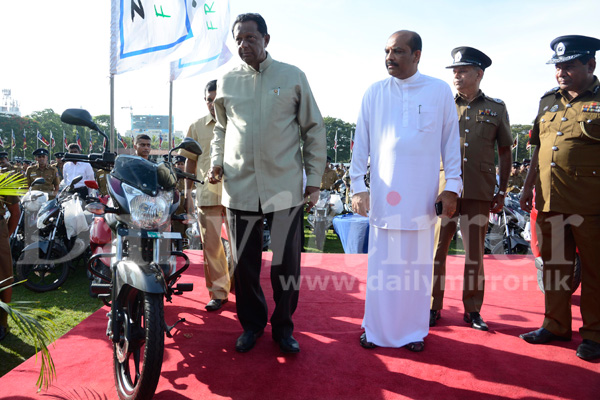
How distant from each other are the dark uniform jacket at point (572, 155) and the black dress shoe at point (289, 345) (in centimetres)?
185

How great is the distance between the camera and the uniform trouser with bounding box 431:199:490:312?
10.6ft

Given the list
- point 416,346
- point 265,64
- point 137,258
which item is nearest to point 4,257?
point 137,258

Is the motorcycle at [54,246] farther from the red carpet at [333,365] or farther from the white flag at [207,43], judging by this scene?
the white flag at [207,43]

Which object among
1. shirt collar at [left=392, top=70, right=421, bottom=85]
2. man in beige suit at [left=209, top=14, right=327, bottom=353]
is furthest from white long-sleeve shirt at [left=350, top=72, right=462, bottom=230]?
man in beige suit at [left=209, top=14, right=327, bottom=353]

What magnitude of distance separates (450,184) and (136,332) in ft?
6.41

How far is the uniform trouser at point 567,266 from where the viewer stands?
2.76 meters

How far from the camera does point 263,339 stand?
2879 mm

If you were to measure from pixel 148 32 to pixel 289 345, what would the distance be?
4668 millimetres

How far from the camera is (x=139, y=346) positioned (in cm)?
214

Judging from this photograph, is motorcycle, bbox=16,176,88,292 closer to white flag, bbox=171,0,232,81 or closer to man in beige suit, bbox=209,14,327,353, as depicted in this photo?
white flag, bbox=171,0,232,81

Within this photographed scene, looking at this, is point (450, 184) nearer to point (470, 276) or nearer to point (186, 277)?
point (470, 276)

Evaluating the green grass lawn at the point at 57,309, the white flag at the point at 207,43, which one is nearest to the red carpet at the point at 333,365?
the green grass lawn at the point at 57,309

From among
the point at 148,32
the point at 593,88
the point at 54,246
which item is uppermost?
the point at 148,32

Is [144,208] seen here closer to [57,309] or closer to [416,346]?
[416,346]
